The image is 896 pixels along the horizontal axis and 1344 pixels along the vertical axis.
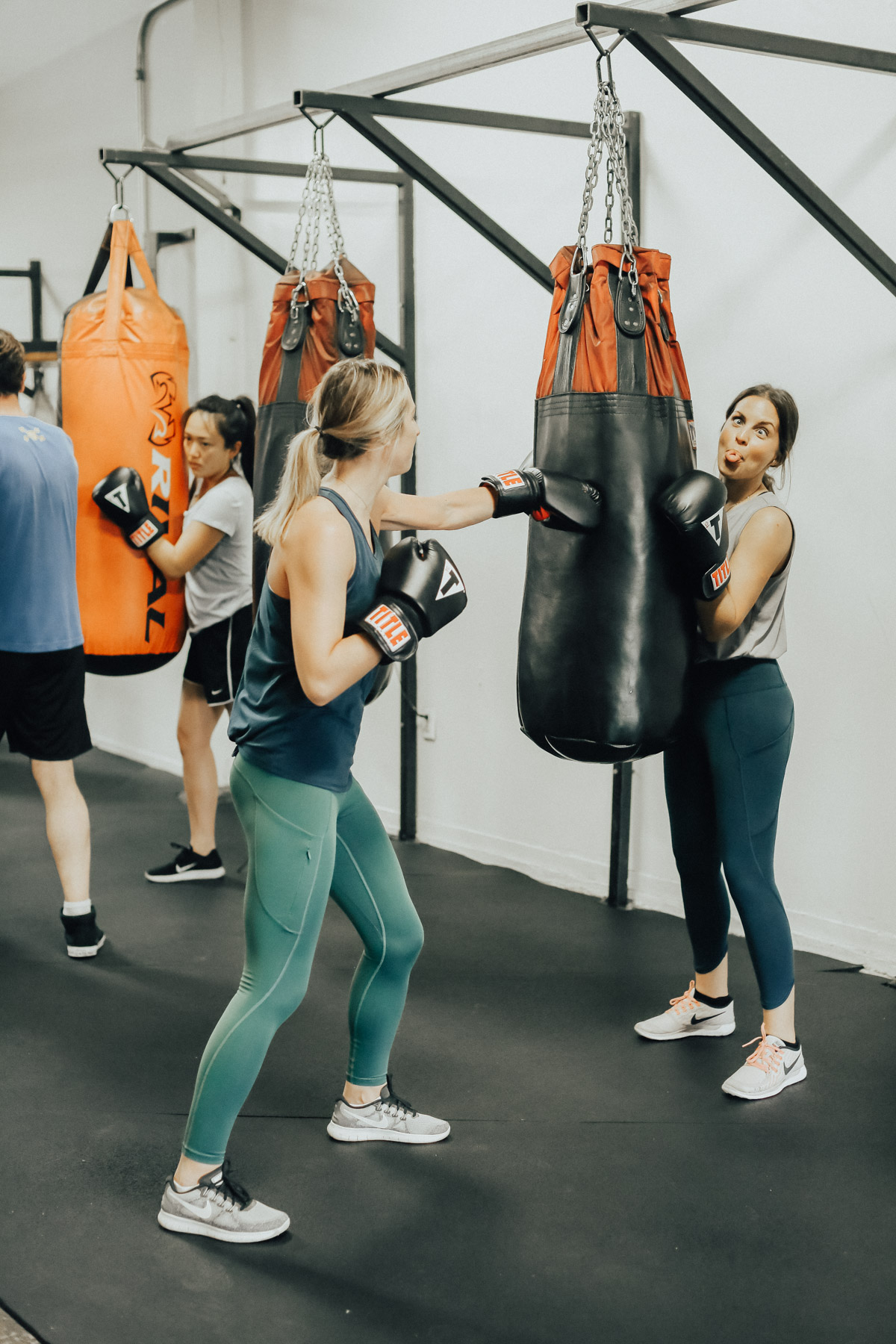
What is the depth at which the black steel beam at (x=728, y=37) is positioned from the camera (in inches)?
78.7

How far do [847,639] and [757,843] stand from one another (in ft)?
2.80

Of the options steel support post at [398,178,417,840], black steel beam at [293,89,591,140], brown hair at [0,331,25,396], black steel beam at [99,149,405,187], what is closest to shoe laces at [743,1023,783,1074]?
steel support post at [398,178,417,840]

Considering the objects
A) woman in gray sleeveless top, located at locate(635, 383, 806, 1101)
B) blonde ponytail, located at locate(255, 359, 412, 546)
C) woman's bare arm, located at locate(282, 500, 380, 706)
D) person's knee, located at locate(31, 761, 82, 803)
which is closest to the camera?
woman's bare arm, located at locate(282, 500, 380, 706)

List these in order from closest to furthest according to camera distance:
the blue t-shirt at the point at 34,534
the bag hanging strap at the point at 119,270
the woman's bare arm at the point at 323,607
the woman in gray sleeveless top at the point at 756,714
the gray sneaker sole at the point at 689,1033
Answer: the woman's bare arm at the point at 323,607 → the woman in gray sleeveless top at the point at 756,714 → the gray sneaker sole at the point at 689,1033 → the blue t-shirt at the point at 34,534 → the bag hanging strap at the point at 119,270

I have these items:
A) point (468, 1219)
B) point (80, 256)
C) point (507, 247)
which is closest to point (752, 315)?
point (507, 247)

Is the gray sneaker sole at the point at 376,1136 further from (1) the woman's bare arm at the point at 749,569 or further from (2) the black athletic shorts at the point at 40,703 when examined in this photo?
(2) the black athletic shorts at the point at 40,703

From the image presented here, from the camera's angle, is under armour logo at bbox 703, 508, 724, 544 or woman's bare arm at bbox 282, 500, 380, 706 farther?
under armour logo at bbox 703, 508, 724, 544

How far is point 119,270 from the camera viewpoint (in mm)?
3289

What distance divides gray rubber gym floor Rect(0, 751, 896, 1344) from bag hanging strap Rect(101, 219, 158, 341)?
1.65 meters

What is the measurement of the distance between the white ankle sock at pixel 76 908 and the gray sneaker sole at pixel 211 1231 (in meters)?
1.28

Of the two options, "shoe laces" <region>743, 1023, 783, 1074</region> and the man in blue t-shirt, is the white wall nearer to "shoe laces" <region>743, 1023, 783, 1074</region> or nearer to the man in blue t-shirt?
"shoe laces" <region>743, 1023, 783, 1074</region>

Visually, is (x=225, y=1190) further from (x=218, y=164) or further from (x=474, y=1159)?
(x=218, y=164)

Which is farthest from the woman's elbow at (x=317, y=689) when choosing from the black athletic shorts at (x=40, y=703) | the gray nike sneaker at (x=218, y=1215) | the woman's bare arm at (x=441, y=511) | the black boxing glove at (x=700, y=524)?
the black athletic shorts at (x=40, y=703)

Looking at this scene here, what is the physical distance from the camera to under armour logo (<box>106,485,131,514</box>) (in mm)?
3240
